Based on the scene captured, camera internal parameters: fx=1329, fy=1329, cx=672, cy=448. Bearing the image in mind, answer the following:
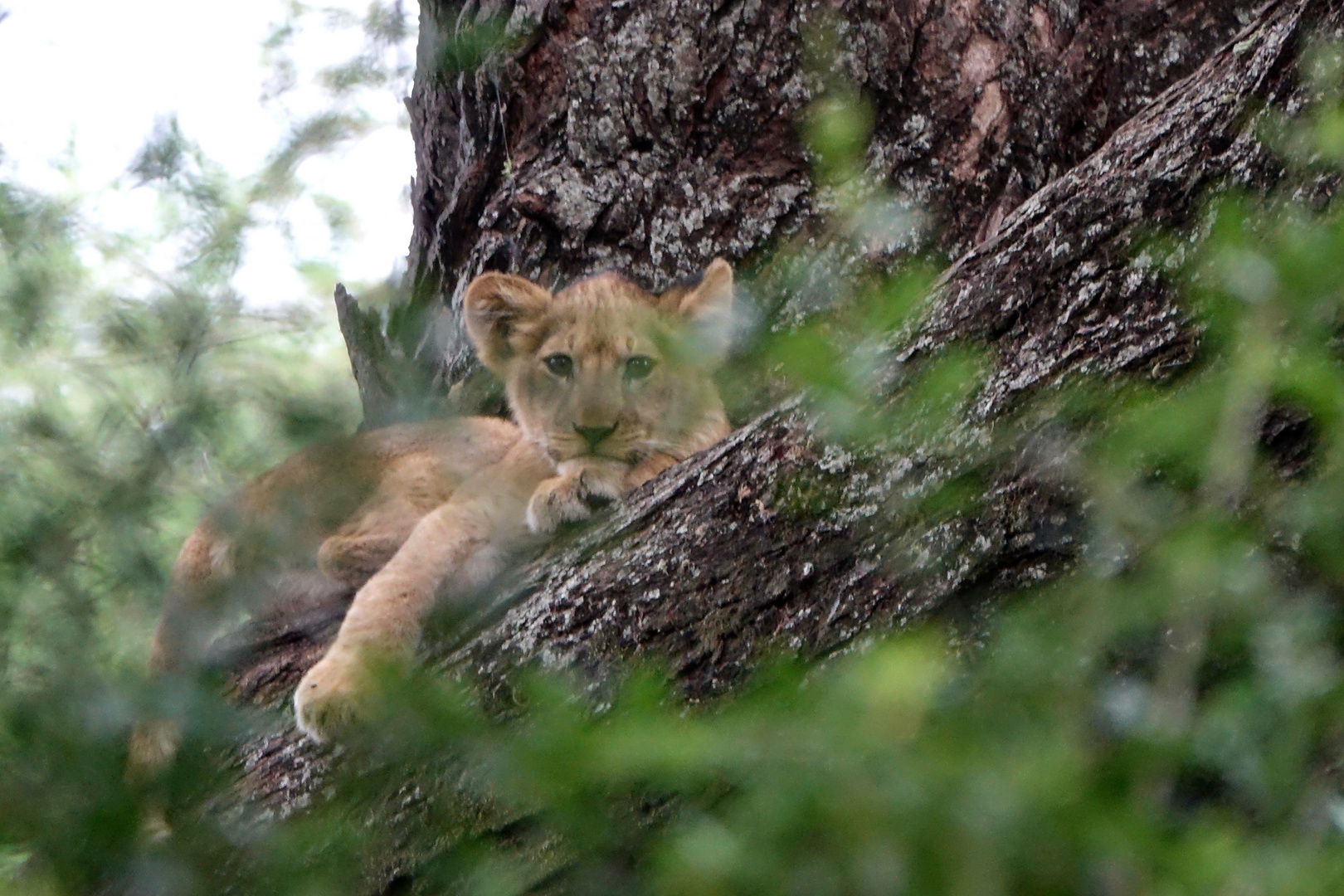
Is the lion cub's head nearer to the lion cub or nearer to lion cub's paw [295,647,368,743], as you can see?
the lion cub

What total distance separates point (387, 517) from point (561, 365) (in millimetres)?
735

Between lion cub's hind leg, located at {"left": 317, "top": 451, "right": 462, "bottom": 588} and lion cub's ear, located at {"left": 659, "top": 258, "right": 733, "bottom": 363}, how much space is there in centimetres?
89

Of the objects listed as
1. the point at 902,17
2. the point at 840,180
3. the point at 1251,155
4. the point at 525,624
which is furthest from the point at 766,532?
the point at 902,17

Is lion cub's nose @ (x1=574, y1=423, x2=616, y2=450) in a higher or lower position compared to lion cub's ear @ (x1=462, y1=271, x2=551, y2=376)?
lower

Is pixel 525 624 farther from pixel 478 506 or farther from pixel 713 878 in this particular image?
pixel 713 878

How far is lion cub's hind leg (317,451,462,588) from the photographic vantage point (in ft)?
13.0

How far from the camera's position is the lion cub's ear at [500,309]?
13.5 feet

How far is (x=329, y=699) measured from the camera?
3.10 metres

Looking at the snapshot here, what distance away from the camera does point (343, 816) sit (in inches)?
92.0

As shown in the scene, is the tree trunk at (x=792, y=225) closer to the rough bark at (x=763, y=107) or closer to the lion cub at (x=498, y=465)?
the rough bark at (x=763, y=107)

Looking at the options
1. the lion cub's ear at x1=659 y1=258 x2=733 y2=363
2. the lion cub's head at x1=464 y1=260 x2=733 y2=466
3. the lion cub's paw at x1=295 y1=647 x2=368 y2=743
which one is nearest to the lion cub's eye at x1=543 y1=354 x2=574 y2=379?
the lion cub's head at x1=464 y1=260 x2=733 y2=466

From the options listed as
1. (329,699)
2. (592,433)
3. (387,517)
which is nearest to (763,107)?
(592,433)

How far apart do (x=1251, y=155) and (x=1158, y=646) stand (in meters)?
0.97

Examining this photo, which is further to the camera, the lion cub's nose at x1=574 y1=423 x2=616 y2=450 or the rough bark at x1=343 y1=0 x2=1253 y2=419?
the rough bark at x1=343 y1=0 x2=1253 y2=419
